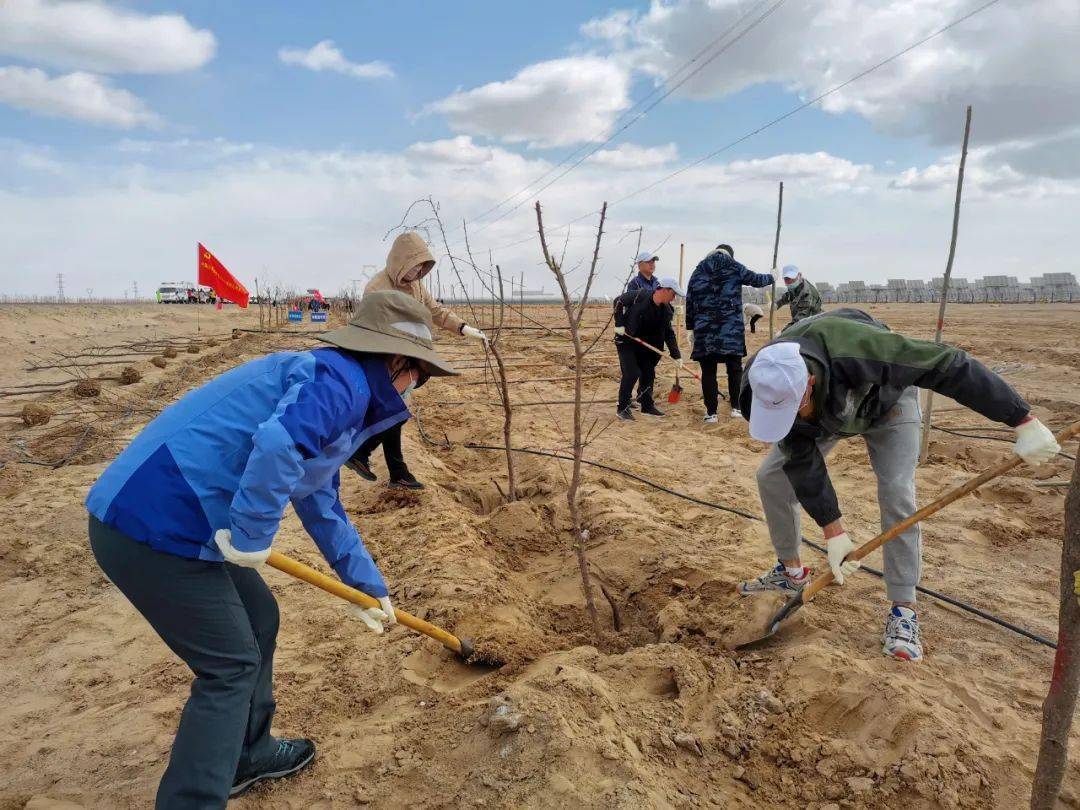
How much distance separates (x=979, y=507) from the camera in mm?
4465

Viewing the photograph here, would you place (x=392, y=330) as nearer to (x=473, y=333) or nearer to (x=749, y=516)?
(x=473, y=333)

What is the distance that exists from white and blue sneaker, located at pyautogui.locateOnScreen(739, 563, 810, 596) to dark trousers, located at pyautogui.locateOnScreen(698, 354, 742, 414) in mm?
3547

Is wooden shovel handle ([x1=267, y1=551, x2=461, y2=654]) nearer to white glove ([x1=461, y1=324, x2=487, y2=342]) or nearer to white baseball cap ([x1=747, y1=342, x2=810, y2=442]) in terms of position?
white baseball cap ([x1=747, y1=342, x2=810, y2=442])

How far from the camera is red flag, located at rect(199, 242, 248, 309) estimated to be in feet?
57.9

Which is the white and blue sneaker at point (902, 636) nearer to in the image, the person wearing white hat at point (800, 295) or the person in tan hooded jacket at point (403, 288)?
the person in tan hooded jacket at point (403, 288)

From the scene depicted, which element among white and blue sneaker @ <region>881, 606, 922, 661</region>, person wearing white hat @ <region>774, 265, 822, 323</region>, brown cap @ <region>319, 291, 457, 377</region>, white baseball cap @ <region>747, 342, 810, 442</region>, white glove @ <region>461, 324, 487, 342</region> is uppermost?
person wearing white hat @ <region>774, 265, 822, 323</region>

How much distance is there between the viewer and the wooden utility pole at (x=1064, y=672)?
4.78 feet

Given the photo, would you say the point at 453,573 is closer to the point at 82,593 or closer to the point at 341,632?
the point at 341,632

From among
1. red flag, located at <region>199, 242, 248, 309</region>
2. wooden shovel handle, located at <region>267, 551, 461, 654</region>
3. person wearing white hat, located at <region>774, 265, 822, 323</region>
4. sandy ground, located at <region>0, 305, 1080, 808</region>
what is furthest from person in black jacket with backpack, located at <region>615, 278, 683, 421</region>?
red flag, located at <region>199, 242, 248, 309</region>

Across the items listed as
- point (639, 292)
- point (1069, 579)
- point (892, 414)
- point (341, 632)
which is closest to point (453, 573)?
point (341, 632)

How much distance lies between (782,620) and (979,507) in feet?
7.96

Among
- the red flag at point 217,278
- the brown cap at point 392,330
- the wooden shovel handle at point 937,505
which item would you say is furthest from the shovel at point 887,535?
the red flag at point 217,278

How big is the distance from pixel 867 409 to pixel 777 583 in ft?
3.39

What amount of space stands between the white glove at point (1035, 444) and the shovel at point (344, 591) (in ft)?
7.05
